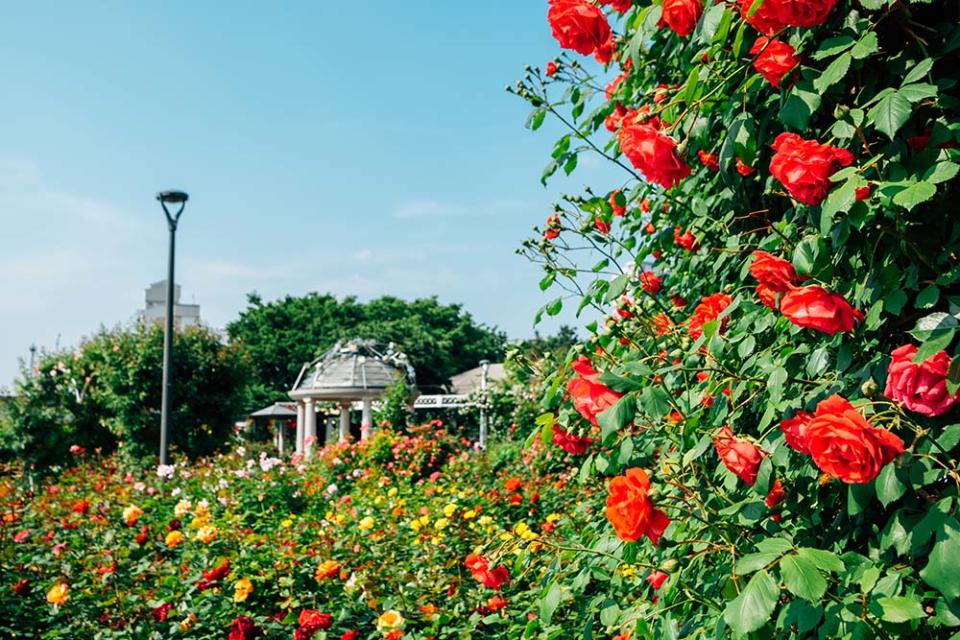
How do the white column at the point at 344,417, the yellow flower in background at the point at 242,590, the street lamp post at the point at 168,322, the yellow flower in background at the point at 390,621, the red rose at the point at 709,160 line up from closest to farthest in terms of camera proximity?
the red rose at the point at 709,160, the yellow flower in background at the point at 390,621, the yellow flower in background at the point at 242,590, the street lamp post at the point at 168,322, the white column at the point at 344,417

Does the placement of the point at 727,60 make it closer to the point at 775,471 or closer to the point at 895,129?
the point at 895,129

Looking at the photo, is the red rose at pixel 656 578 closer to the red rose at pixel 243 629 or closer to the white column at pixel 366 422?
the red rose at pixel 243 629

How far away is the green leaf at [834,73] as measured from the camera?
4.74 feet

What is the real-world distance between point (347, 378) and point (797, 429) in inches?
702

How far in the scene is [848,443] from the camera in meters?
1.21

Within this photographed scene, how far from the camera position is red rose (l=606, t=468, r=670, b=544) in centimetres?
153

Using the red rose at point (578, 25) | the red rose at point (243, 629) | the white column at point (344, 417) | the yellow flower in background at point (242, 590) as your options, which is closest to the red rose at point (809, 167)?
the red rose at point (578, 25)

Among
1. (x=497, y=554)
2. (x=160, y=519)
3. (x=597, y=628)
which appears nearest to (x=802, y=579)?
(x=497, y=554)

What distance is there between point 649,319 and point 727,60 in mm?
732

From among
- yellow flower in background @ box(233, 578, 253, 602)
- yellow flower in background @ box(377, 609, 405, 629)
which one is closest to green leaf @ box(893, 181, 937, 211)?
yellow flower in background @ box(377, 609, 405, 629)

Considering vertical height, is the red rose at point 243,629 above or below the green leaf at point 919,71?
below

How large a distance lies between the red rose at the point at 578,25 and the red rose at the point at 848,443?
3.89 feet

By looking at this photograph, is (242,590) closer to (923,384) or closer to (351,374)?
(923,384)

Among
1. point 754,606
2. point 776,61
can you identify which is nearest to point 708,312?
point 776,61
